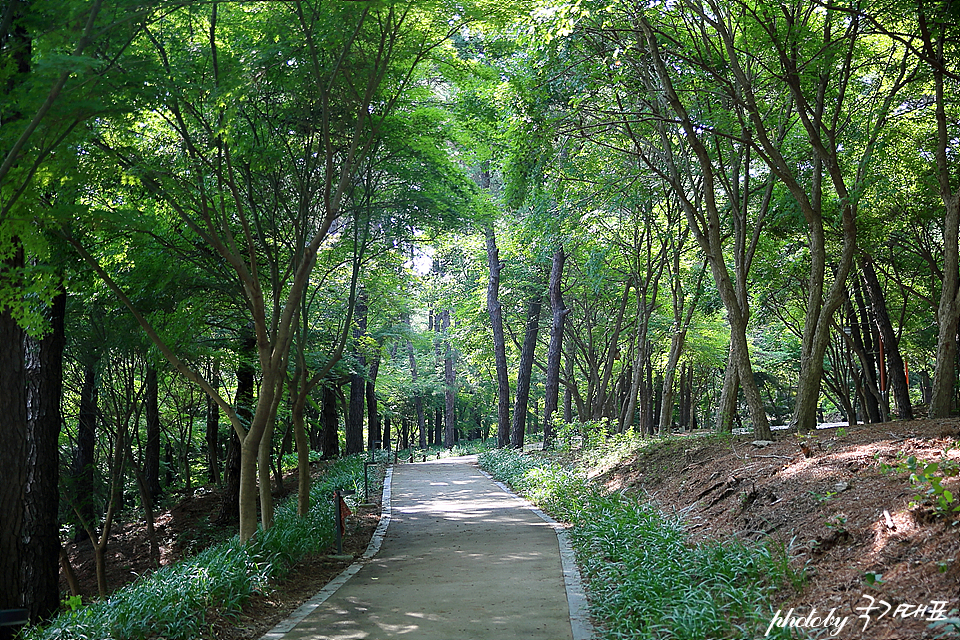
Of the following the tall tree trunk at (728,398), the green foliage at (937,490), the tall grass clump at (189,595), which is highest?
the tall tree trunk at (728,398)

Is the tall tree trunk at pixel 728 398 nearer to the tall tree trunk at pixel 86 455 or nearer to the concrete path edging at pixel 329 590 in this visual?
the concrete path edging at pixel 329 590

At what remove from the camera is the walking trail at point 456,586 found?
5.93 meters

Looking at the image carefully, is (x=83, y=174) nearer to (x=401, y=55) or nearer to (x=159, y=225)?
(x=159, y=225)

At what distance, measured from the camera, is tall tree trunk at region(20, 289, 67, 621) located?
27.4ft

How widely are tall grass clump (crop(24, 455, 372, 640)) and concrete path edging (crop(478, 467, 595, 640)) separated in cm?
301

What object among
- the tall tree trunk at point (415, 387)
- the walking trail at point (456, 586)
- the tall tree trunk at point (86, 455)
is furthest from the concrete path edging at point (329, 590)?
the tall tree trunk at point (415, 387)

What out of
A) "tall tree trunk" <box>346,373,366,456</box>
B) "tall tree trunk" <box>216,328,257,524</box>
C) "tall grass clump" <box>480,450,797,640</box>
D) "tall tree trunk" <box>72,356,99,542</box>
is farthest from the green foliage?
"tall tree trunk" <box>346,373,366,456</box>

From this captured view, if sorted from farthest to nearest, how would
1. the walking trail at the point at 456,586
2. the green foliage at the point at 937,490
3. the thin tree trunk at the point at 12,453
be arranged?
the thin tree trunk at the point at 12,453, the walking trail at the point at 456,586, the green foliage at the point at 937,490

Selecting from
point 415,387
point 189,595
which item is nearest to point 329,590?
point 189,595

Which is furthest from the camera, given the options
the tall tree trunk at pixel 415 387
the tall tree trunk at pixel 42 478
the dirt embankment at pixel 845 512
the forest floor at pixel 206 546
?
the tall tree trunk at pixel 415 387

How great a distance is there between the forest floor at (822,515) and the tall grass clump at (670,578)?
0.23m

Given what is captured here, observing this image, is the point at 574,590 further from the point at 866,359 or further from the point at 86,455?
the point at 866,359

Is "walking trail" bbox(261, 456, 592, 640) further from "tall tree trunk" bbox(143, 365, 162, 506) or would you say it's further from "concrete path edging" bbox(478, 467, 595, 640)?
"tall tree trunk" bbox(143, 365, 162, 506)

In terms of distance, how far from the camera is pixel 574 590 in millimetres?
7008
